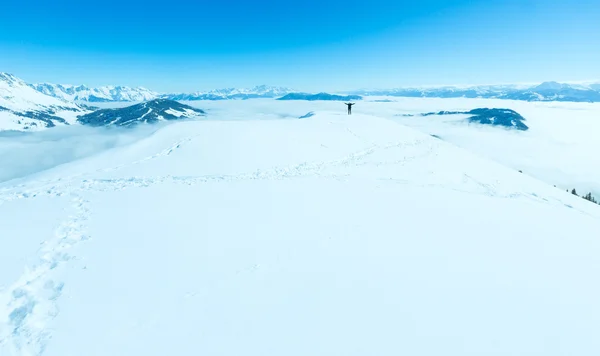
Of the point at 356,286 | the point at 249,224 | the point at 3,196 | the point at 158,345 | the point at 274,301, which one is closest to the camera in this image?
the point at 158,345

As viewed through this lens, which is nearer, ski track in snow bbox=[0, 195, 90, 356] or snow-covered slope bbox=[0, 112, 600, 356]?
ski track in snow bbox=[0, 195, 90, 356]

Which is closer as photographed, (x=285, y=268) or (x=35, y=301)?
(x=35, y=301)

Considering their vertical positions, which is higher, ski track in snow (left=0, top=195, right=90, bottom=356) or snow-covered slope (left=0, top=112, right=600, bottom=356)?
ski track in snow (left=0, top=195, right=90, bottom=356)

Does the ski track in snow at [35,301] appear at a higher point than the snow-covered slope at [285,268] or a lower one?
higher

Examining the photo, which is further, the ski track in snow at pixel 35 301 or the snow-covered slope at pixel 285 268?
the snow-covered slope at pixel 285 268

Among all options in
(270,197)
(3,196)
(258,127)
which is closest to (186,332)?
(270,197)

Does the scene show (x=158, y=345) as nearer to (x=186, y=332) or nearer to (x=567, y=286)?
(x=186, y=332)

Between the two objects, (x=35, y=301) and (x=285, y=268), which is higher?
(x=35, y=301)

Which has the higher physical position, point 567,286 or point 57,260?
point 57,260
